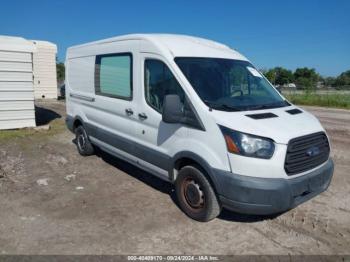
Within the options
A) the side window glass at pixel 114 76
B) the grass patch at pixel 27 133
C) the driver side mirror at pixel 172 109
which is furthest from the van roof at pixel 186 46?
the grass patch at pixel 27 133

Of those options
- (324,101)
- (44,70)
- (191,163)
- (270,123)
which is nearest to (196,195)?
(191,163)

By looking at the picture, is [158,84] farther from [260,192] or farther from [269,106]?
[260,192]

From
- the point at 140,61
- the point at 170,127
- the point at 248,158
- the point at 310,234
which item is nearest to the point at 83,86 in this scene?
the point at 140,61

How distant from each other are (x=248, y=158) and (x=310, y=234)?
1338 mm

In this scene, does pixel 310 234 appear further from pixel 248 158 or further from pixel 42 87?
pixel 42 87

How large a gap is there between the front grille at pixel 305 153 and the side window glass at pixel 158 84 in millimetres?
1485

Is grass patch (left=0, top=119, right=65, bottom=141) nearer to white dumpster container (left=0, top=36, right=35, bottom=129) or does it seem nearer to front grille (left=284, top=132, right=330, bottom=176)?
white dumpster container (left=0, top=36, right=35, bottom=129)

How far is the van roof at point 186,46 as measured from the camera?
4.61m

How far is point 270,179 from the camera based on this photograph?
3.65 meters

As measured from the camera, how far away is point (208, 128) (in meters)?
3.89

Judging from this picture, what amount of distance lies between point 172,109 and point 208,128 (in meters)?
0.52

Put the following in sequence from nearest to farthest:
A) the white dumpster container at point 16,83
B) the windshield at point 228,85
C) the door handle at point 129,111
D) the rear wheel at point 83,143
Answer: the windshield at point 228,85, the door handle at point 129,111, the rear wheel at point 83,143, the white dumpster container at point 16,83

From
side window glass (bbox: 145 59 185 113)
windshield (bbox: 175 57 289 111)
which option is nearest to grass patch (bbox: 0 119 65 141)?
side window glass (bbox: 145 59 185 113)

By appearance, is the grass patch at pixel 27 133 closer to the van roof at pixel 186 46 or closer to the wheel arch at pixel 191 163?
the van roof at pixel 186 46
